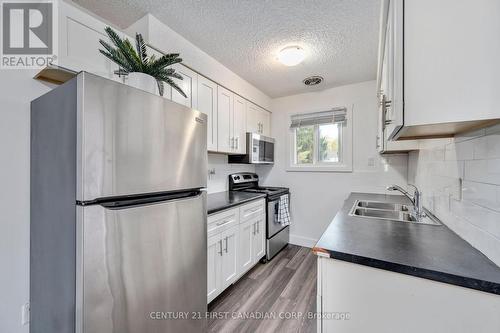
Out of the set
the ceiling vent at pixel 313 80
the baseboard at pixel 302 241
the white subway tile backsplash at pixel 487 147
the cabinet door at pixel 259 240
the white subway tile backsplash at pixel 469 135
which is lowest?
the baseboard at pixel 302 241

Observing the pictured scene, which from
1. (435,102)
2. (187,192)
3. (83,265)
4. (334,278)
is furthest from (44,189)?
(435,102)

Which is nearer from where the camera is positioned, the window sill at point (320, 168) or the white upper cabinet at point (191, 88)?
the white upper cabinet at point (191, 88)

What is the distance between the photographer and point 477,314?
2.30ft

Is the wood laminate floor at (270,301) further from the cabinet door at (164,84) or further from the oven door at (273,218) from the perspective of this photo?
the cabinet door at (164,84)

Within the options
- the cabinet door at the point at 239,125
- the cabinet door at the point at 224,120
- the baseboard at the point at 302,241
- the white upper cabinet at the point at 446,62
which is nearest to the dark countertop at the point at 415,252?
the white upper cabinet at the point at 446,62

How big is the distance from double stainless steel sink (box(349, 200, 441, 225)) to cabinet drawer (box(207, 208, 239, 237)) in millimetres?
1054

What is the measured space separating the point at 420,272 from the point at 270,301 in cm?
150

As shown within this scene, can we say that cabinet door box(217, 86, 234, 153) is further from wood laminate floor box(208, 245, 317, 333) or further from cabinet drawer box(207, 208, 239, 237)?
wood laminate floor box(208, 245, 317, 333)

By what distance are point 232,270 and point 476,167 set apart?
1922 millimetres

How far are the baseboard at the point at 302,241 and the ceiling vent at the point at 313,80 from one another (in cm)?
230

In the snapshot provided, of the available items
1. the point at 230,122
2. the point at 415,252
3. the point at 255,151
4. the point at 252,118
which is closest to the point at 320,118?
the point at 252,118

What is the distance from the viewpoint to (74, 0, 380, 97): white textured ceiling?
1.49m

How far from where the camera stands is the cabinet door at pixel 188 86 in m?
1.81

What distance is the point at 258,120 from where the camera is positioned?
315 cm
